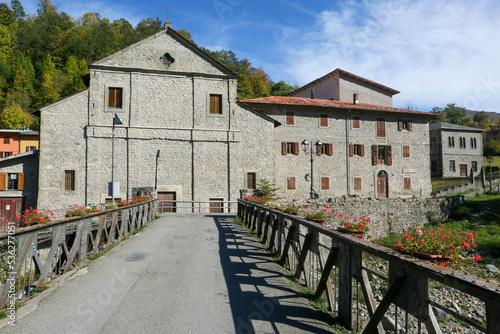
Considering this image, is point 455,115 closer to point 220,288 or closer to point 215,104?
point 215,104

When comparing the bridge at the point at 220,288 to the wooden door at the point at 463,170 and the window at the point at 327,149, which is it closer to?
the window at the point at 327,149

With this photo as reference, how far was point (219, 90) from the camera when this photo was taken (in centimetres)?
2278

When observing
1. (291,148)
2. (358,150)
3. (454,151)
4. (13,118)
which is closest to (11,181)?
(291,148)

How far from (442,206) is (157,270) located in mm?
24498

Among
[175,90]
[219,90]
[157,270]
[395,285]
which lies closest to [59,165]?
[175,90]

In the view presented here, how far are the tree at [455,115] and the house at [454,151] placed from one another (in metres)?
31.9

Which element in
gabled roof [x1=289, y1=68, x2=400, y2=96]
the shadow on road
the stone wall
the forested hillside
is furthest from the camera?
the forested hillside

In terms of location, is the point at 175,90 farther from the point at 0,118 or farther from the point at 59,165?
the point at 0,118

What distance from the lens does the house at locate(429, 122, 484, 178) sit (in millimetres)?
39750

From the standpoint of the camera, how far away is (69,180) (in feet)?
66.4

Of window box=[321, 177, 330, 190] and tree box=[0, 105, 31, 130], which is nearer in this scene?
window box=[321, 177, 330, 190]

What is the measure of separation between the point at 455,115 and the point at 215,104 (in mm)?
70243

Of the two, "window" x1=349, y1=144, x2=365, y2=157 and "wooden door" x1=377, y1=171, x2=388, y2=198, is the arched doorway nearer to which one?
"wooden door" x1=377, y1=171, x2=388, y2=198

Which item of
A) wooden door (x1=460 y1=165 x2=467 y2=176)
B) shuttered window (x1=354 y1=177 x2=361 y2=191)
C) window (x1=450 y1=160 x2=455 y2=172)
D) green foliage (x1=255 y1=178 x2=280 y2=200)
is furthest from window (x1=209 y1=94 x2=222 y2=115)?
wooden door (x1=460 y1=165 x2=467 y2=176)
